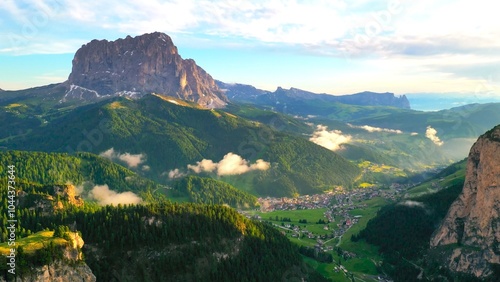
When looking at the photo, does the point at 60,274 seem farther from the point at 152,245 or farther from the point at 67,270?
the point at 152,245

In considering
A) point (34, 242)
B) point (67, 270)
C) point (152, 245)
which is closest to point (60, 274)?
point (67, 270)

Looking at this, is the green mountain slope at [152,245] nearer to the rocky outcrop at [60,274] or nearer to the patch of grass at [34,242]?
the patch of grass at [34,242]

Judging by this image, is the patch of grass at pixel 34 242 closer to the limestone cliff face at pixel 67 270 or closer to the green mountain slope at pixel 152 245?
the green mountain slope at pixel 152 245

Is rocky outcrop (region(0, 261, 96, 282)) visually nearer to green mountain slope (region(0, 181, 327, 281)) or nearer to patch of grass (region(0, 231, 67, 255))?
patch of grass (region(0, 231, 67, 255))

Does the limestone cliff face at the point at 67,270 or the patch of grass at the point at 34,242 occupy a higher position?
the patch of grass at the point at 34,242

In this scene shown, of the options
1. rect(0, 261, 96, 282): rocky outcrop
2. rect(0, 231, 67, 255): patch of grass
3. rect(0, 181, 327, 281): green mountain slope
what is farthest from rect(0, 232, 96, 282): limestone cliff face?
rect(0, 181, 327, 281): green mountain slope

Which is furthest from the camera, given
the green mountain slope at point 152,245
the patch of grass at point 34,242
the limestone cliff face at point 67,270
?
the green mountain slope at point 152,245

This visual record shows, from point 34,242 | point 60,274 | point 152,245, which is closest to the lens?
point 60,274

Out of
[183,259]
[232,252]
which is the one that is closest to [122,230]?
[183,259]

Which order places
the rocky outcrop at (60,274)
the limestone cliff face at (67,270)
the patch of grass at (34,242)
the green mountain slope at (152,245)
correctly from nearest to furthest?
the rocky outcrop at (60,274) < the limestone cliff face at (67,270) < the patch of grass at (34,242) < the green mountain slope at (152,245)

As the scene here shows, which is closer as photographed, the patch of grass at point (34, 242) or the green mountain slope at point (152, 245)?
the patch of grass at point (34, 242)

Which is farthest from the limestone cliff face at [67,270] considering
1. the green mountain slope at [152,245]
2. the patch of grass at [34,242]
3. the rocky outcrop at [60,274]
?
the green mountain slope at [152,245]
